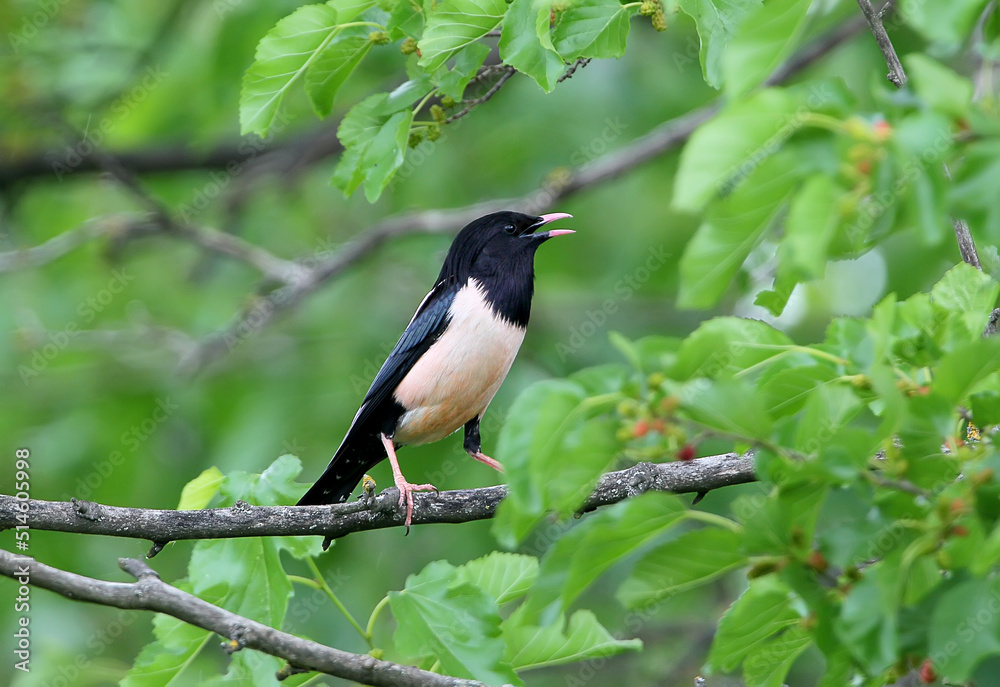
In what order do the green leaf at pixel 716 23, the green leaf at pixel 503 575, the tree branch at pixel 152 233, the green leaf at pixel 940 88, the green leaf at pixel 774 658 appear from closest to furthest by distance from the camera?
1. the green leaf at pixel 940 88
2. the green leaf at pixel 774 658
3. the green leaf at pixel 716 23
4. the green leaf at pixel 503 575
5. the tree branch at pixel 152 233

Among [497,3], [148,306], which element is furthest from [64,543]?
[497,3]

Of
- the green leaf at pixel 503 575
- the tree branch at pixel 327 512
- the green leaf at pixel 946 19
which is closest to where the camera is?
the green leaf at pixel 946 19

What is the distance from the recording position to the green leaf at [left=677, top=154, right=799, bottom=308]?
5.62 ft

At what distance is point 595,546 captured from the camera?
1.85 metres

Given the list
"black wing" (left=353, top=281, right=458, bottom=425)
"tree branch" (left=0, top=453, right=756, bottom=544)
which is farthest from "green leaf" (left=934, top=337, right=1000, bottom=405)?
"black wing" (left=353, top=281, right=458, bottom=425)

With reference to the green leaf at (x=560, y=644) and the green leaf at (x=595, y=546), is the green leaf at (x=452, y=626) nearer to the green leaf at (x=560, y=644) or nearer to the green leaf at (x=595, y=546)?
the green leaf at (x=560, y=644)

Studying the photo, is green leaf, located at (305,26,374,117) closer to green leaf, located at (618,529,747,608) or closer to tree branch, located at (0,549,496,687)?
tree branch, located at (0,549,496,687)

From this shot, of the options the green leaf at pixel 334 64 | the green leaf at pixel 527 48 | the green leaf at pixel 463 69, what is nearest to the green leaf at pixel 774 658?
the green leaf at pixel 527 48

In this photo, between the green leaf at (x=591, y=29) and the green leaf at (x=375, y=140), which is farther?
the green leaf at (x=375, y=140)

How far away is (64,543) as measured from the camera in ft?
25.6

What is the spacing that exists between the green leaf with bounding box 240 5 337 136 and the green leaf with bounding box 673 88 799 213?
192 cm

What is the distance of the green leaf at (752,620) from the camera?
6.55 feet

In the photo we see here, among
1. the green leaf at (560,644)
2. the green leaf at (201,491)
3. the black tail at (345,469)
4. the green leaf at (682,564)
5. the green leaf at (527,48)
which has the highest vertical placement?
the green leaf at (527,48)

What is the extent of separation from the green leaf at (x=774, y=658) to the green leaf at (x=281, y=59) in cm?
219
